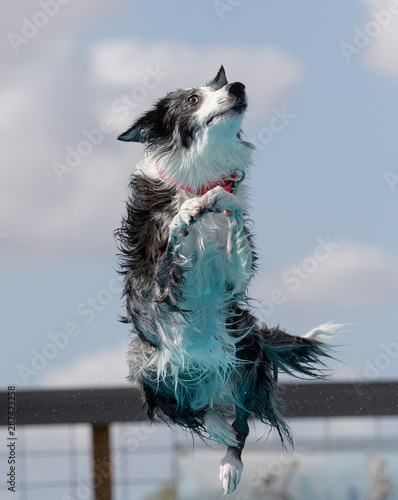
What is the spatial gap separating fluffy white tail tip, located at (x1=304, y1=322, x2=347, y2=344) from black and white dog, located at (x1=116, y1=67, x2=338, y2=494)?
430 millimetres

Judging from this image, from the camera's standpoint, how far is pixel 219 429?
189 inches

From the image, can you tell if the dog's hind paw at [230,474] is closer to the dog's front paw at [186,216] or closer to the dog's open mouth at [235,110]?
the dog's front paw at [186,216]

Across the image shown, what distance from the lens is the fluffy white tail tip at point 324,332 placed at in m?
5.25

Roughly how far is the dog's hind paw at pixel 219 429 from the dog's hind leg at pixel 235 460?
5cm

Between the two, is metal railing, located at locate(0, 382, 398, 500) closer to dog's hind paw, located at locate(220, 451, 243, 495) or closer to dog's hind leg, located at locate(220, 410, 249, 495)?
dog's hind leg, located at locate(220, 410, 249, 495)

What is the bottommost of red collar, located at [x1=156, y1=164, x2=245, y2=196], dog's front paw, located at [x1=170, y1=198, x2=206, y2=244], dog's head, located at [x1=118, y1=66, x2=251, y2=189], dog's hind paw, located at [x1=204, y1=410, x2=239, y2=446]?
dog's hind paw, located at [x1=204, y1=410, x2=239, y2=446]

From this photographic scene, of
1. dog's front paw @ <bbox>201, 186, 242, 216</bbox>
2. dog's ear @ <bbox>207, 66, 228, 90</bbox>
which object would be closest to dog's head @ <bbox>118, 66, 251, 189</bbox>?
dog's ear @ <bbox>207, 66, 228, 90</bbox>

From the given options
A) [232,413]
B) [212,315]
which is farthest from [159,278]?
[232,413]

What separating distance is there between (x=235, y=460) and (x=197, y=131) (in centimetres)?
201

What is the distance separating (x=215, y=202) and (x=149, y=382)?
135 cm

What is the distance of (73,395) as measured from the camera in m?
7.44

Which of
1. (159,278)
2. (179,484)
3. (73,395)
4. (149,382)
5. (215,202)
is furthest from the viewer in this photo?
(73,395)

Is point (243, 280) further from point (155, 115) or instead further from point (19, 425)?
point (19, 425)

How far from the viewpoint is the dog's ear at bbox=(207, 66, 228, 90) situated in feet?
14.6
